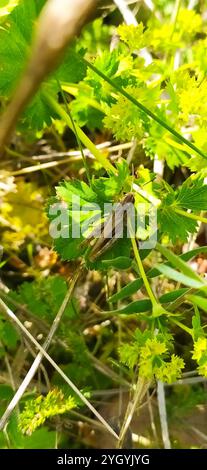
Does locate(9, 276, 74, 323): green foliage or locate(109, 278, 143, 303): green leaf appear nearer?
locate(109, 278, 143, 303): green leaf

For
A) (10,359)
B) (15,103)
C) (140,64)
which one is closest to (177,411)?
(10,359)

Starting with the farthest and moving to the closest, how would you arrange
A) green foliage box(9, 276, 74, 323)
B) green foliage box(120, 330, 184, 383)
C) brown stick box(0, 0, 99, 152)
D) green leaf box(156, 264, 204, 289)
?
green foliage box(9, 276, 74, 323), green foliage box(120, 330, 184, 383), green leaf box(156, 264, 204, 289), brown stick box(0, 0, 99, 152)

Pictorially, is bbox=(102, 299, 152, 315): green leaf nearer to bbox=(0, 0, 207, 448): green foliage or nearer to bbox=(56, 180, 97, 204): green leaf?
bbox=(0, 0, 207, 448): green foliage

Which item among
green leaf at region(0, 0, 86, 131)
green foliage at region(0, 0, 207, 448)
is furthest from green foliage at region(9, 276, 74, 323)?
green leaf at region(0, 0, 86, 131)

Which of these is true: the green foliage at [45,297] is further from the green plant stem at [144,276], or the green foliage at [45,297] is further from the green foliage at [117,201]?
the green plant stem at [144,276]

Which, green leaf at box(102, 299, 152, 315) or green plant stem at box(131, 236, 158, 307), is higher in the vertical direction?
green plant stem at box(131, 236, 158, 307)

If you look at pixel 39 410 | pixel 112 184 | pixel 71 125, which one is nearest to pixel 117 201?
pixel 112 184

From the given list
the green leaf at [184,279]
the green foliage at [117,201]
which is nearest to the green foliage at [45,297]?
the green foliage at [117,201]
